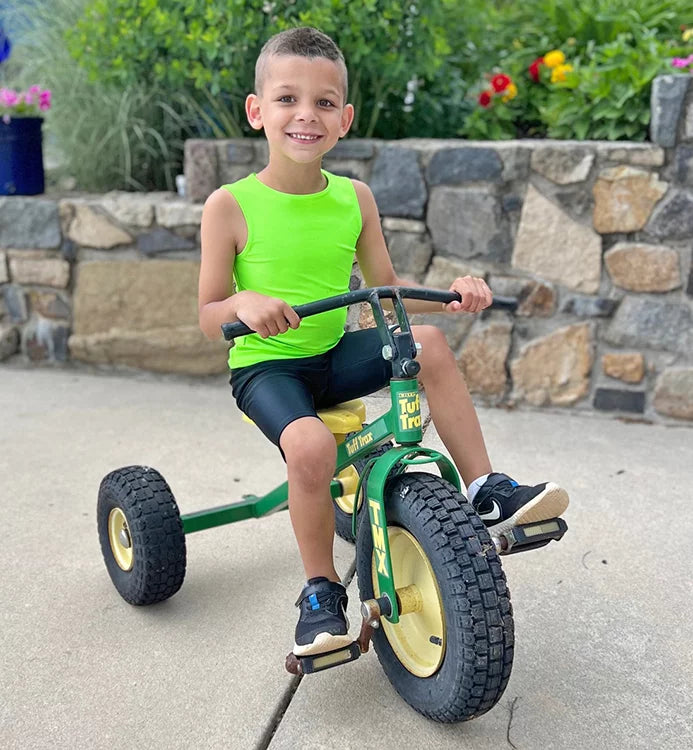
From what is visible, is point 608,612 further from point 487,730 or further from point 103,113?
point 103,113

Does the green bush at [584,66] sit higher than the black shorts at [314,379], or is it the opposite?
the green bush at [584,66]

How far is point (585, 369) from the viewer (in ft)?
12.3

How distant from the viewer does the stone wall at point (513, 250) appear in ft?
11.7

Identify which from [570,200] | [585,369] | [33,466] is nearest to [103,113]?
[33,466]

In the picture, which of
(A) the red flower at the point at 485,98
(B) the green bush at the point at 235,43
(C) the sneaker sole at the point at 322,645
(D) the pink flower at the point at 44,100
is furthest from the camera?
(D) the pink flower at the point at 44,100

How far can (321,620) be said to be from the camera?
6.00 feet

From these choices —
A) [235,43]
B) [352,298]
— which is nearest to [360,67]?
[235,43]

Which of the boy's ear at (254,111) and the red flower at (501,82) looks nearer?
the boy's ear at (254,111)

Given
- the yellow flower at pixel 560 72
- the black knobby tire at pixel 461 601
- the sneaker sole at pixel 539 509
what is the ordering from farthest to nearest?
the yellow flower at pixel 560 72 → the sneaker sole at pixel 539 509 → the black knobby tire at pixel 461 601

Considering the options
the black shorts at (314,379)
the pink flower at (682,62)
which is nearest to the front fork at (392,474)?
the black shorts at (314,379)

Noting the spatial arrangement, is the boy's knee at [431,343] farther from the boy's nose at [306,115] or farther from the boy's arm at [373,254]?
the boy's nose at [306,115]

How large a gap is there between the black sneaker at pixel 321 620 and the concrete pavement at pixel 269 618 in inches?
7.0

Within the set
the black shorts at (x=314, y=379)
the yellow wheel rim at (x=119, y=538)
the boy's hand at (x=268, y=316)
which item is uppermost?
the boy's hand at (x=268, y=316)

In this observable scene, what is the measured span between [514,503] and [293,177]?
930mm
